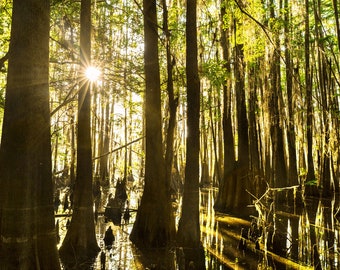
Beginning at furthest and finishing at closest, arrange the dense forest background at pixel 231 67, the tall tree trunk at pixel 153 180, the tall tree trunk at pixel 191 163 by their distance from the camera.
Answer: the dense forest background at pixel 231 67, the tall tree trunk at pixel 153 180, the tall tree trunk at pixel 191 163

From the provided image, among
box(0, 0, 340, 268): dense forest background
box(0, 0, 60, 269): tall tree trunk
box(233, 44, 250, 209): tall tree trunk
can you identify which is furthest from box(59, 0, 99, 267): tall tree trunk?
box(233, 44, 250, 209): tall tree trunk

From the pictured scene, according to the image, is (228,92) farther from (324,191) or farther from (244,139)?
(324,191)

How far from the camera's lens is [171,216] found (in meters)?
8.39

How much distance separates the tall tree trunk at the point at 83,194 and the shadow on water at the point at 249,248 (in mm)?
336

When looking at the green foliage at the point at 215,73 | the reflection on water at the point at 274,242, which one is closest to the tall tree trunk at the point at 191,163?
the reflection on water at the point at 274,242

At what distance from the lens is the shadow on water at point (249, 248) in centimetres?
657

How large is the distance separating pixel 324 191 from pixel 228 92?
6488 mm

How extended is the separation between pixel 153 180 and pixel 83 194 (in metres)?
1.61

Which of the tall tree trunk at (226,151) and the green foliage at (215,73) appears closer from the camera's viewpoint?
the green foliage at (215,73)

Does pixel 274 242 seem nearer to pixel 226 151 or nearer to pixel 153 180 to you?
pixel 153 180

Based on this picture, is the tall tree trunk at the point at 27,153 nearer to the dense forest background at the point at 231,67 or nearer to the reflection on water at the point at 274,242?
the dense forest background at the point at 231,67

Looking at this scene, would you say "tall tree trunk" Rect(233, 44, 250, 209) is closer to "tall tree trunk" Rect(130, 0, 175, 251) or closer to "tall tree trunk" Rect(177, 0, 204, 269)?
"tall tree trunk" Rect(130, 0, 175, 251)

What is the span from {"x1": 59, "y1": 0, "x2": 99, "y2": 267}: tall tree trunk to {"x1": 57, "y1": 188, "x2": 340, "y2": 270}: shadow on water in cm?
34

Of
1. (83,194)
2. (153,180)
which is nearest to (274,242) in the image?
(153,180)
